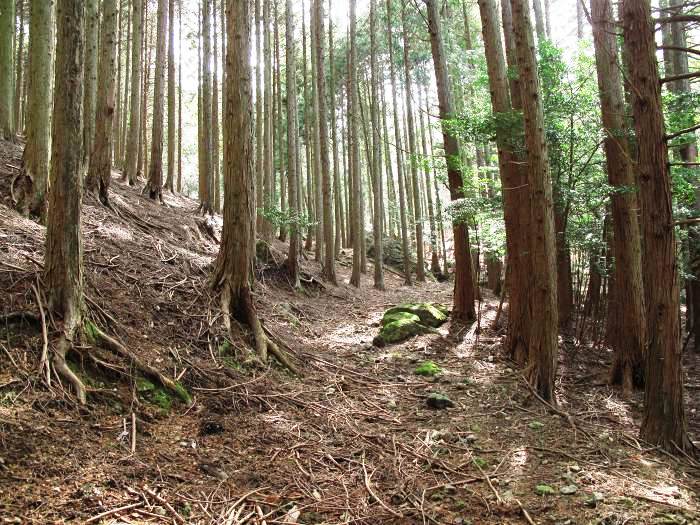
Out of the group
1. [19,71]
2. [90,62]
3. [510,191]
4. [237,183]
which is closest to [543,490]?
[237,183]

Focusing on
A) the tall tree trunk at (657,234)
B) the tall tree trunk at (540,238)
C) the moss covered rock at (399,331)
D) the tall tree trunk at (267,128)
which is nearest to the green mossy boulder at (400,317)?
the moss covered rock at (399,331)

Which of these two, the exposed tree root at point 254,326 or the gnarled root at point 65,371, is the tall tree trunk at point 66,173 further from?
the exposed tree root at point 254,326

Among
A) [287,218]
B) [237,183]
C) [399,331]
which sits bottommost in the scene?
[399,331]

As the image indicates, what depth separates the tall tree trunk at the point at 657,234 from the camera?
448 cm

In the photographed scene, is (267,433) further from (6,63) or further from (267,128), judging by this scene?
(267,128)

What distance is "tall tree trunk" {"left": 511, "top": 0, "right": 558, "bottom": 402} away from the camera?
593cm

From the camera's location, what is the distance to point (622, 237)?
7461 millimetres

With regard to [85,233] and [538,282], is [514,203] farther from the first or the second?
[85,233]

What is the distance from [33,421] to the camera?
3295mm

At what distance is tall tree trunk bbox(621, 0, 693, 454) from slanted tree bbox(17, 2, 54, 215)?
Result: 6.82m

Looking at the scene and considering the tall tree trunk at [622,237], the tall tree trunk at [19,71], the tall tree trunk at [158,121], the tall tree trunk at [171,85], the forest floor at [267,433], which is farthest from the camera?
the tall tree trunk at [19,71]

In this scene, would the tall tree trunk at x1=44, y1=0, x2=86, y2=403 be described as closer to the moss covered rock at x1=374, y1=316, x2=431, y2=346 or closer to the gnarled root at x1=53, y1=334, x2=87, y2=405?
the gnarled root at x1=53, y1=334, x2=87, y2=405

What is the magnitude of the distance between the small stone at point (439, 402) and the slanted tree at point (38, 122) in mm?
5377

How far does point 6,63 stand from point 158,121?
11.6 ft
